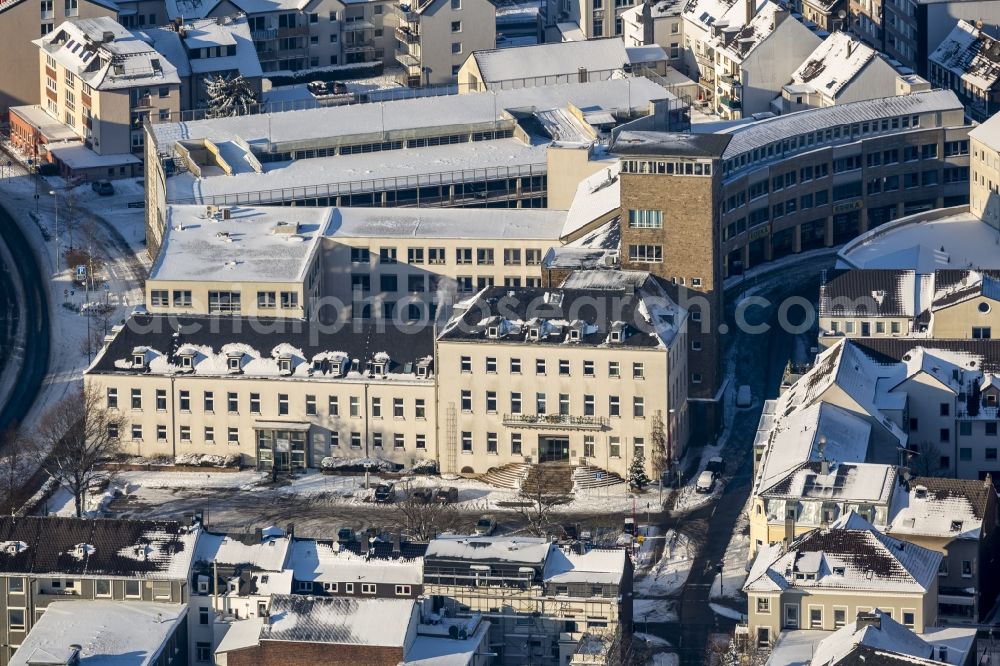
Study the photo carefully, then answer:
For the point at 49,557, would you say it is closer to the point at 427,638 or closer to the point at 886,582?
the point at 427,638

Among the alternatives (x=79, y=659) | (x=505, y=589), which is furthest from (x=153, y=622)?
(x=505, y=589)

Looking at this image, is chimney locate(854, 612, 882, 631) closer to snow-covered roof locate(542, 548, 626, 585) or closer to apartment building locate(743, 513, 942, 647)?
apartment building locate(743, 513, 942, 647)

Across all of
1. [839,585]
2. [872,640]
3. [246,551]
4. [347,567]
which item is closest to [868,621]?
[872,640]

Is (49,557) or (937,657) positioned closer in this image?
(937,657)

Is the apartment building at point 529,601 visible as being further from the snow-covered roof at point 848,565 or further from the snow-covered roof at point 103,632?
the snow-covered roof at point 103,632

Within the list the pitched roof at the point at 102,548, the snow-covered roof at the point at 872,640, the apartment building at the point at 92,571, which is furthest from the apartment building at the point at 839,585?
the pitched roof at the point at 102,548

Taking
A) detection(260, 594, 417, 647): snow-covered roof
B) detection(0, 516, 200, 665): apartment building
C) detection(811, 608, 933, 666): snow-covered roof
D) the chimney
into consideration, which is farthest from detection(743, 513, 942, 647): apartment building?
detection(0, 516, 200, 665): apartment building
